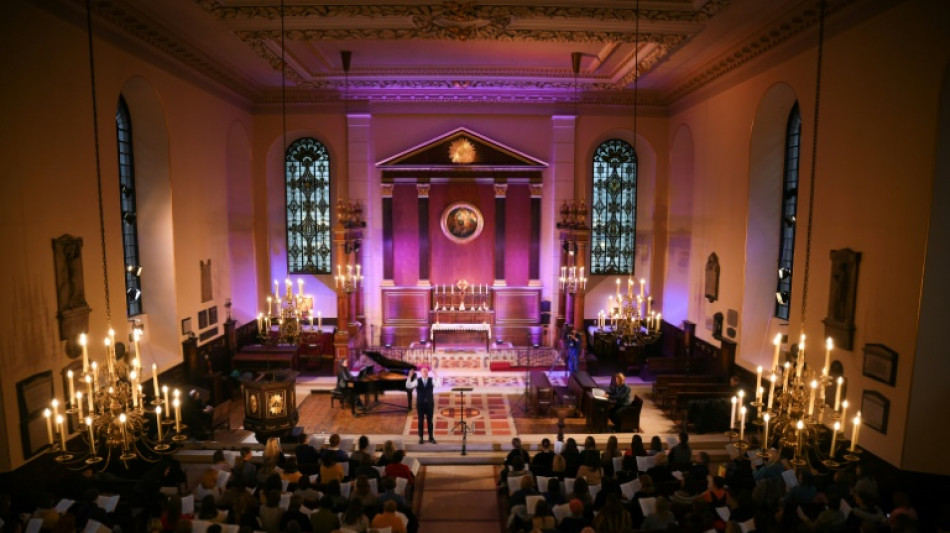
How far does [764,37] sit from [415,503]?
Result: 37.0 feet

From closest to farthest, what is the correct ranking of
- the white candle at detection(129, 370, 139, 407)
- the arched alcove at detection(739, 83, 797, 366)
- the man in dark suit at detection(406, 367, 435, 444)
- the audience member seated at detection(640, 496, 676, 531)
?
the white candle at detection(129, 370, 139, 407), the audience member seated at detection(640, 496, 676, 531), the man in dark suit at detection(406, 367, 435, 444), the arched alcove at detection(739, 83, 797, 366)

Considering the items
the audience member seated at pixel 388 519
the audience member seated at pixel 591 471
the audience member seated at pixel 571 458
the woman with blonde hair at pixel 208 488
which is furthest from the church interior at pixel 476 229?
the audience member seated at pixel 591 471

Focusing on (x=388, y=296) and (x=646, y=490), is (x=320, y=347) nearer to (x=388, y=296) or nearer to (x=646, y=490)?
(x=388, y=296)

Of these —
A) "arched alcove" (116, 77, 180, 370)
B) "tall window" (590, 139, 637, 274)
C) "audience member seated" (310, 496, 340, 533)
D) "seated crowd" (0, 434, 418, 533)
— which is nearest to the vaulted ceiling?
"arched alcove" (116, 77, 180, 370)

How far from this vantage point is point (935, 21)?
25.5ft

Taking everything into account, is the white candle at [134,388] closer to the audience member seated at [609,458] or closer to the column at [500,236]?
the audience member seated at [609,458]

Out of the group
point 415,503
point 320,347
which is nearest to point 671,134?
point 320,347

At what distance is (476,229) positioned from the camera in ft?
61.9

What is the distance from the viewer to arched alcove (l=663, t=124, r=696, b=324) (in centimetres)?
1728

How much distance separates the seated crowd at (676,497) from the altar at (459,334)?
8.86 m

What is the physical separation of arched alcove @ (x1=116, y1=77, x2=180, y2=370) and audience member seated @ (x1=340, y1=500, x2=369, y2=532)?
7.78 m

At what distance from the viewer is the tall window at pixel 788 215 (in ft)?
41.0

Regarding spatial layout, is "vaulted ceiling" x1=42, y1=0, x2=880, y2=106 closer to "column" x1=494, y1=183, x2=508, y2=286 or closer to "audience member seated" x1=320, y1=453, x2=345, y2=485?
"column" x1=494, y1=183, x2=508, y2=286

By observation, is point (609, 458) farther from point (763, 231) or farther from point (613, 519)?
point (763, 231)
